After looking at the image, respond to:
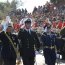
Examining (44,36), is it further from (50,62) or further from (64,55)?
(64,55)

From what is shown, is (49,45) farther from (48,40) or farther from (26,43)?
(26,43)

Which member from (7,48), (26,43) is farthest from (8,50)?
(26,43)

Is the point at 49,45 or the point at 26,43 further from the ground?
the point at 26,43

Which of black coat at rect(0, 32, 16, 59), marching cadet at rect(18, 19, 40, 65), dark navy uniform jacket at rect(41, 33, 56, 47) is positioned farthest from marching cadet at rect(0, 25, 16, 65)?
dark navy uniform jacket at rect(41, 33, 56, 47)

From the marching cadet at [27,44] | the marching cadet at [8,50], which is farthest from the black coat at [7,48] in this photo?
the marching cadet at [27,44]

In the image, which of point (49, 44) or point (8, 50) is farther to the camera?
point (49, 44)

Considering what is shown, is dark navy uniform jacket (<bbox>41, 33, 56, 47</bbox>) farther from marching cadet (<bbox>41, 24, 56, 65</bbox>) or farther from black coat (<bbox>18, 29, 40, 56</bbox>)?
black coat (<bbox>18, 29, 40, 56</bbox>)

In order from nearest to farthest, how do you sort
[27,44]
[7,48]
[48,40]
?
1. [7,48]
2. [27,44]
3. [48,40]

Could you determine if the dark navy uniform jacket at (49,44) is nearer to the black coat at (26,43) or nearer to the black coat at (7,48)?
the black coat at (26,43)

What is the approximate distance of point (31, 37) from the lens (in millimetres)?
12141

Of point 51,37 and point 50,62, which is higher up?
point 51,37

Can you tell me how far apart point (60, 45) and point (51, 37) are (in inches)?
180

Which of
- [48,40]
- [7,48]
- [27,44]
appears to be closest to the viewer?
[7,48]

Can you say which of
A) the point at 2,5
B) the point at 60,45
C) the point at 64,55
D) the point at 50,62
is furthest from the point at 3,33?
the point at 2,5
